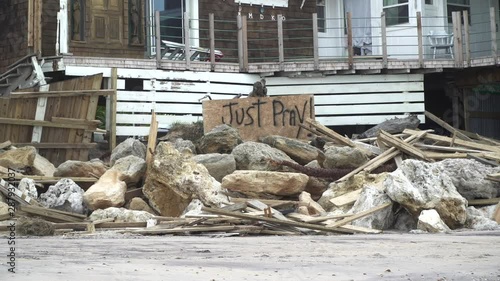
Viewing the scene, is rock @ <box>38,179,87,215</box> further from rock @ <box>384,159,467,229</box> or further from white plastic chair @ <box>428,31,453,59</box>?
white plastic chair @ <box>428,31,453,59</box>

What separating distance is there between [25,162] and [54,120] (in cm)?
225

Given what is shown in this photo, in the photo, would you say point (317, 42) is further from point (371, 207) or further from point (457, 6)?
point (371, 207)

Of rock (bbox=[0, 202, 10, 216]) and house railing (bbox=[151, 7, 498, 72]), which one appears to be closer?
rock (bbox=[0, 202, 10, 216])

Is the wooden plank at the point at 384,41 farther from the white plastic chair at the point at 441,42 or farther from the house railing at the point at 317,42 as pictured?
the white plastic chair at the point at 441,42

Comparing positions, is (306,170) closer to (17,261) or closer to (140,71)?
(140,71)

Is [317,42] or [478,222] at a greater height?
[317,42]

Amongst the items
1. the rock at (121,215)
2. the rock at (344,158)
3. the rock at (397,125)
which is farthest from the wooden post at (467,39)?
the rock at (121,215)

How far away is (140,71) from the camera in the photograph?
21.2 m

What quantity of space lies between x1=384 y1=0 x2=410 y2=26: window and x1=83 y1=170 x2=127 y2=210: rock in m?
12.5

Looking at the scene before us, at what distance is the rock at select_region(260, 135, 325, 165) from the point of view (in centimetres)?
1798

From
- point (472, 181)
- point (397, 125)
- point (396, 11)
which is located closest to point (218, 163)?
point (472, 181)

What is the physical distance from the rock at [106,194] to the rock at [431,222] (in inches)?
195

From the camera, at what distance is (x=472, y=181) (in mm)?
15828

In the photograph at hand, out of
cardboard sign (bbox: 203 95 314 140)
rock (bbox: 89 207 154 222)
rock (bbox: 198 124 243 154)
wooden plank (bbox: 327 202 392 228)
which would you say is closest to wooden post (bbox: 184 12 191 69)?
cardboard sign (bbox: 203 95 314 140)
